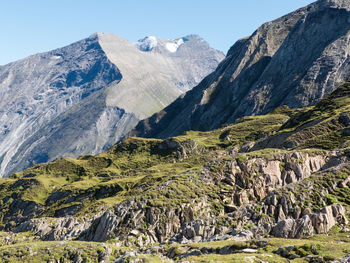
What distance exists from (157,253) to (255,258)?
11760 millimetres

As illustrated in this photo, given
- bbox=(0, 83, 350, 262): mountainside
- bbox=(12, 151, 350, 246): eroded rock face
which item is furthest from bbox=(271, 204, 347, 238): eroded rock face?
bbox=(0, 83, 350, 262): mountainside

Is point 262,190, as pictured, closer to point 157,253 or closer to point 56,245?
point 157,253

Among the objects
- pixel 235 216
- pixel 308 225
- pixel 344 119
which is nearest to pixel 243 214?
pixel 235 216

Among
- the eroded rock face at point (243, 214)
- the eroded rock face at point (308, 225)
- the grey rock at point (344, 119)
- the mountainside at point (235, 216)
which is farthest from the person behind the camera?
the grey rock at point (344, 119)

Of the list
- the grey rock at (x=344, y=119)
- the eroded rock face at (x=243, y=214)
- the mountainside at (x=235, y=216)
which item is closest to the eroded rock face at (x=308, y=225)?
the eroded rock face at (x=243, y=214)

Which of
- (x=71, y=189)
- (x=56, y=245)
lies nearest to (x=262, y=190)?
(x=56, y=245)

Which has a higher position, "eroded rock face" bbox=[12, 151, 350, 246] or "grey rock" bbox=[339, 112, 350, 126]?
"grey rock" bbox=[339, 112, 350, 126]

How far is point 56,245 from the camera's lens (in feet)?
153

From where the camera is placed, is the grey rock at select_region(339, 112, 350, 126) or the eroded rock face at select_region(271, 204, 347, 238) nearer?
the eroded rock face at select_region(271, 204, 347, 238)

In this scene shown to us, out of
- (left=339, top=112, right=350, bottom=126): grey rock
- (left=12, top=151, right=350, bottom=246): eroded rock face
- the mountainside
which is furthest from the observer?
(left=339, top=112, right=350, bottom=126): grey rock

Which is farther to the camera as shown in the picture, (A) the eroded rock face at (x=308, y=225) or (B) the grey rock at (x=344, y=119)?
(B) the grey rock at (x=344, y=119)

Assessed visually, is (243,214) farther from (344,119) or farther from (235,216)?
(344,119)

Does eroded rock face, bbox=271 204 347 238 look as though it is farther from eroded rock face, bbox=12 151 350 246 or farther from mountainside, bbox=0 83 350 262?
mountainside, bbox=0 83 350 262

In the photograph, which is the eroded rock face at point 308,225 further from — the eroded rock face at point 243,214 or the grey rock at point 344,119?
the grey rock at point 344,119
